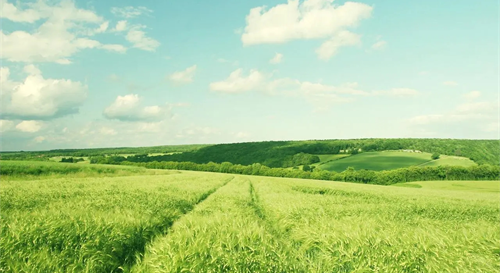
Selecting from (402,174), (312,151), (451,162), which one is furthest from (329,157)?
(451,162)

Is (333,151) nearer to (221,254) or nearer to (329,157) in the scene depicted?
(329,157)

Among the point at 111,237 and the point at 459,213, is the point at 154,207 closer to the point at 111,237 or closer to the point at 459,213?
the point at 111,237

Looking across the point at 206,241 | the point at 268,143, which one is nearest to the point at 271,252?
the point at 206,241

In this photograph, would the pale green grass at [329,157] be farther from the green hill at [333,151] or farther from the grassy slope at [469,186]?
the grassy slope at [469,186]

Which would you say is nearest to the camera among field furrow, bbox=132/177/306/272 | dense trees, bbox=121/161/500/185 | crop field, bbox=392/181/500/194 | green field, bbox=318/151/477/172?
field furrow, bbox=132/177/306/272

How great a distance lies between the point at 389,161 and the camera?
92.1 m

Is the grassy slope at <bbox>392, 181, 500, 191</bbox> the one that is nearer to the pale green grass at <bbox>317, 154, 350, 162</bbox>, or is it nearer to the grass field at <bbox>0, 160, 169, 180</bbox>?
the pale green grass at <bbox>317, 154, 350, 162</bbox>

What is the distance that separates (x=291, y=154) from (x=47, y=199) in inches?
4232

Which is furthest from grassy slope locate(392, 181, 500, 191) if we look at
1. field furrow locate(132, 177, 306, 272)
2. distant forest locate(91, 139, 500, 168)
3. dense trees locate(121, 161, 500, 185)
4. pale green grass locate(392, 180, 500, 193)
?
field furrow locate(132, 177, 306, 272)

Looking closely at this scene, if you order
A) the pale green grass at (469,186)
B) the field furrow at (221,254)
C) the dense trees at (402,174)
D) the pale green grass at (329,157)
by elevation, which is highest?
the field furrow at (221,254)

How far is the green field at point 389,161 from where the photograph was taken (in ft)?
282

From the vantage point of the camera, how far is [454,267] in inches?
171

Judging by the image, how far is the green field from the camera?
85812mm

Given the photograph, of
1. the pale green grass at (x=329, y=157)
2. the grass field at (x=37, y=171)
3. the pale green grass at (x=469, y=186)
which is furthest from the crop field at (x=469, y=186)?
the grass field at (x=37, y=171)
